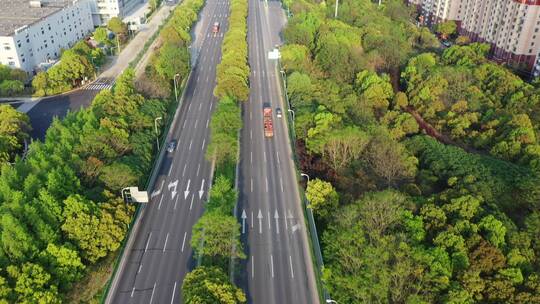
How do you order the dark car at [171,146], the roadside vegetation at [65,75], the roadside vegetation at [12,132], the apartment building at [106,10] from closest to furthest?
the roadside vegetation at [12,132] → the dark car at [171,146] → the roadside vegetation at [65,75] → the apartment building at [106,10]

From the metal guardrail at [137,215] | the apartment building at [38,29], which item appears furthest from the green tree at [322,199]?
the apartment building at [38,29]

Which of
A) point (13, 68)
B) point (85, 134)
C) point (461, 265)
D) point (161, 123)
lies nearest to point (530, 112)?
point (461, 265)

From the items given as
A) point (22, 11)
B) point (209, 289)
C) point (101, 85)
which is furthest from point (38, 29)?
point (209, 289)

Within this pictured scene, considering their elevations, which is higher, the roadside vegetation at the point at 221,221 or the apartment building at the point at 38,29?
the apartment building at the point at 38,29

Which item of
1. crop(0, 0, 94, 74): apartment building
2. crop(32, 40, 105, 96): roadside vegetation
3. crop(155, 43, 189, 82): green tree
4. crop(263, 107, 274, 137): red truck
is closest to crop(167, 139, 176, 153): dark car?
crop(263, 107, 274, 137): red truck

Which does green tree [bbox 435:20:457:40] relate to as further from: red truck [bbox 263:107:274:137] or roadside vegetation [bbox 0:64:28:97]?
roadside vegetation [bbox 0:64:28:97]

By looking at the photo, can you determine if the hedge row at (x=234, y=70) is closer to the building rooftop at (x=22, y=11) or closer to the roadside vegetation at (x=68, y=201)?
the roadside vegetation at (x=68, y=201)

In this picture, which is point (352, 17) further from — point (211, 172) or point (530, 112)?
point (211, 172)

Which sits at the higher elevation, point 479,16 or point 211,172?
point 479,16
